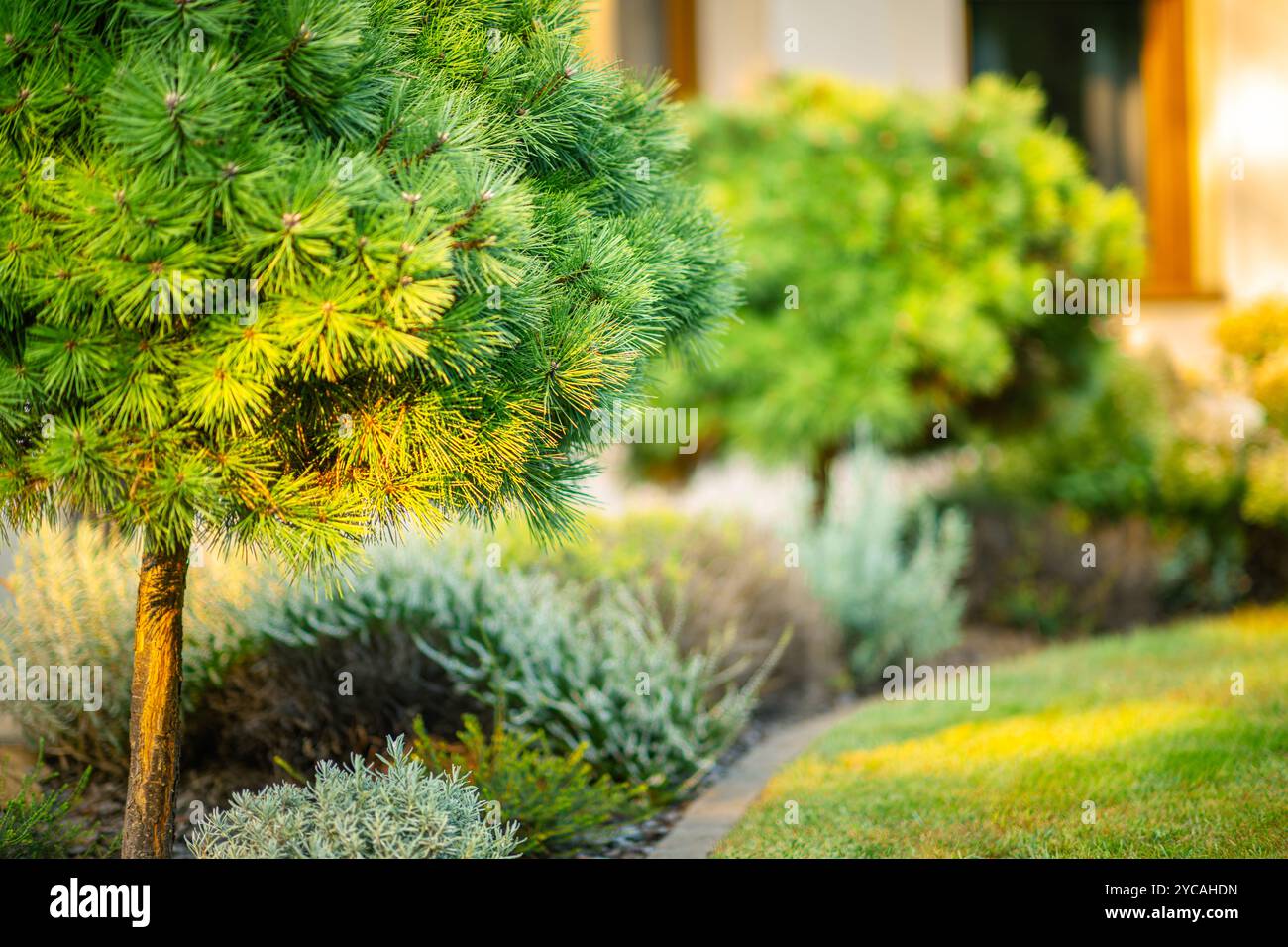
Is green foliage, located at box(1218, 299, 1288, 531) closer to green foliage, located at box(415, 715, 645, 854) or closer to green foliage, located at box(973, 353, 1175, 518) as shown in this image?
green foliage, located at box(973, 353, 1175, 518)

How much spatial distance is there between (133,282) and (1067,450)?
23.6 ft

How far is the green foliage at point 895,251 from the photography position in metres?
6.68

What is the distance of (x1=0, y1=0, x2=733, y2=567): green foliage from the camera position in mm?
2350

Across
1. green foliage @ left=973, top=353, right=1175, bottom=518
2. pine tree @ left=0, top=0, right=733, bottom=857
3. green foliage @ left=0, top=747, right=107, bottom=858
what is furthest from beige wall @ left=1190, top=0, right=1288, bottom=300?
green foliage @ left=0, top=747, right=107, bottom=858

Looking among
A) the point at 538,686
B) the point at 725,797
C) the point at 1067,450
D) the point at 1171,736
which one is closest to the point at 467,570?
the point at 538,686

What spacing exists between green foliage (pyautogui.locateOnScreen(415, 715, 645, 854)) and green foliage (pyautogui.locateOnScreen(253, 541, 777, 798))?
0.25 metres

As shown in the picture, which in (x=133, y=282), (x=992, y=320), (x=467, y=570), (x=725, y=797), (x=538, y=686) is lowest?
(x=725, y=797)

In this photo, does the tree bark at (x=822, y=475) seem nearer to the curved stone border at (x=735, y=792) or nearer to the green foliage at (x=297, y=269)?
the curved stone border at (x=735, y=792)

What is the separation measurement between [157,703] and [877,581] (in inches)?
172

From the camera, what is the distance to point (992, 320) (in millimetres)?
6875

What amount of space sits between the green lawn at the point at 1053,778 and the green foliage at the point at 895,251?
2210 mm

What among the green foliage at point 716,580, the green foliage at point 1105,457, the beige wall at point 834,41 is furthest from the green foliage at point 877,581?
the beige wall at point 834,41

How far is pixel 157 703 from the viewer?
299 centimetres
